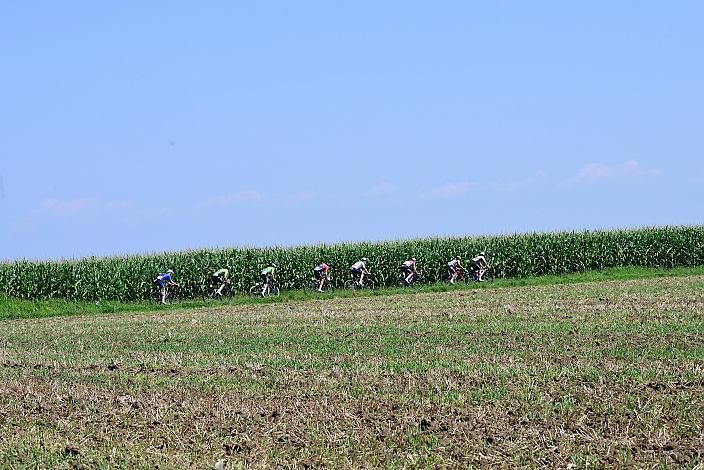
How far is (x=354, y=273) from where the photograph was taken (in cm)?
3881

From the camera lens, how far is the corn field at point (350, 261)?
A: 1438 inches

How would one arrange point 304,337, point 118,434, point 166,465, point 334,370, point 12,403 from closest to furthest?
point 166,465, point 118,434, point 12,403, point 334,370, point 304,337

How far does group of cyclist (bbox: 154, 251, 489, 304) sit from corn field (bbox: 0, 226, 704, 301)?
1.91ft

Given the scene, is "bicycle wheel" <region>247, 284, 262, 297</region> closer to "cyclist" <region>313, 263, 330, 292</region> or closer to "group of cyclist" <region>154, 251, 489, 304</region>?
"group of cyclist" <region>154, 251, 489, 304</region>

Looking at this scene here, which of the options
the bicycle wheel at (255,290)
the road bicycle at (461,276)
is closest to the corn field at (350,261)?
the bicycle wheel at (255,290)

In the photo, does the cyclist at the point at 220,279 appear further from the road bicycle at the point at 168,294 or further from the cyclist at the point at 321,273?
the cyclist at the point at 321,273

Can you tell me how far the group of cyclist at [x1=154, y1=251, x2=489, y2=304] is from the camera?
35.6 metres

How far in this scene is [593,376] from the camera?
41.6 ft

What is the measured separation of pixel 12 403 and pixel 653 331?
11405 mm

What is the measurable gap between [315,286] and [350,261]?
2.79 m

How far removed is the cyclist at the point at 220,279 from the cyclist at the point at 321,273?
3.40m

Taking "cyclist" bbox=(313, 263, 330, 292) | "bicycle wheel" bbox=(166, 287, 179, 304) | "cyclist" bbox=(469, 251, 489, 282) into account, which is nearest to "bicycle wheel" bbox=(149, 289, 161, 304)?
"bicycle wheel" bbox=(166, 287, 179, 304)

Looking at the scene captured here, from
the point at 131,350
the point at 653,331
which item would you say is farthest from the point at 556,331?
the point at 131,350

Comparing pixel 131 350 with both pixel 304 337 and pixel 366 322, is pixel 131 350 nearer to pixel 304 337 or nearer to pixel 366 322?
pixel 304 337
